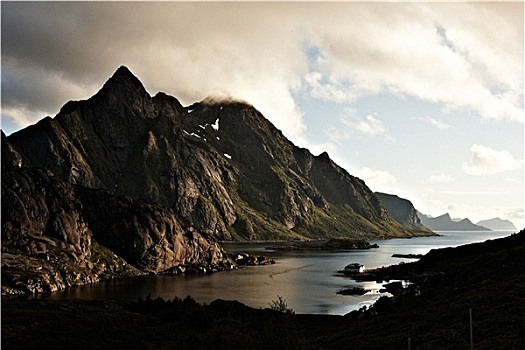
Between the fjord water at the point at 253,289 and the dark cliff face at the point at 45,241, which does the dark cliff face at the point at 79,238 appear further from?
the fjord water at the point at 253,289

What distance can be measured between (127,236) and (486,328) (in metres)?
137

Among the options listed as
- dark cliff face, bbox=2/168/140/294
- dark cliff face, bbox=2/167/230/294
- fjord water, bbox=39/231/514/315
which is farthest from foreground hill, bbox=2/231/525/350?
dark cliff face, bbox=2/167/230/294

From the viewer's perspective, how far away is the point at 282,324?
50.0m

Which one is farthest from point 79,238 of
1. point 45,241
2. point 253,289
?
point 253,289

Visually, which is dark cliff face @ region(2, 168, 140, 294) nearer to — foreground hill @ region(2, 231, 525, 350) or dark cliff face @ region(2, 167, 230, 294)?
dark cliff face @ region(2, 167, 230, 294)

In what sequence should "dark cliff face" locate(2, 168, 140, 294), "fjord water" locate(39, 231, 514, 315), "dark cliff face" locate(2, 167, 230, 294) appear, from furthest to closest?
"dark cliff face" locate(2, 167, 230, 294) → "dark cliff face" locate(2, 168, 140, 294) → "fjord water" locate(39, 231, 514, 315)

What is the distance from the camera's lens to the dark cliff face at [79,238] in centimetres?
12938

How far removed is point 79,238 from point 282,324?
12144cm

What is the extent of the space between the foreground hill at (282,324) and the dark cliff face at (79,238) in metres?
54.5

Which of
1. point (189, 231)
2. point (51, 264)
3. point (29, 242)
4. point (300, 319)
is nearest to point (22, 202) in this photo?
point (29, 242)

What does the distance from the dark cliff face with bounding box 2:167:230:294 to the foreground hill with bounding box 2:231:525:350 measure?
54500mm

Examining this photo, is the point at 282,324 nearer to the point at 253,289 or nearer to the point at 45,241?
the point at 253,289

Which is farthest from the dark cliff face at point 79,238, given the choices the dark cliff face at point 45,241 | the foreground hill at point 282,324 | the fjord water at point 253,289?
the foreground hill at point 282,324

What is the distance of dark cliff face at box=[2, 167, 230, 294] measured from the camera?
424 feet
